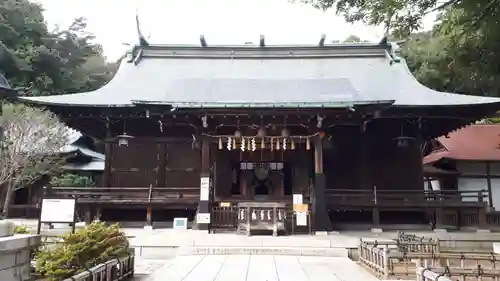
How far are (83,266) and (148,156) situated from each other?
975 cm

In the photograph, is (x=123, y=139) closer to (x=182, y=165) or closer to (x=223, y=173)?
(x=182, y=165)

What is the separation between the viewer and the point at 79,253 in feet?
19.4

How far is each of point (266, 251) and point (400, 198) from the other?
6.75 m

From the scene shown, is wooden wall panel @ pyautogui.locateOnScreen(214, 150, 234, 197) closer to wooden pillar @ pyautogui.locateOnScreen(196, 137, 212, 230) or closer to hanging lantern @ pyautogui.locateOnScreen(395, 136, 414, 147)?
wooden pillar @ pyautogui.locateOnScreen(196, 137, 212, 230)

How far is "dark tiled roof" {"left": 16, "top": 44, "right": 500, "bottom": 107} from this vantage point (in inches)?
551

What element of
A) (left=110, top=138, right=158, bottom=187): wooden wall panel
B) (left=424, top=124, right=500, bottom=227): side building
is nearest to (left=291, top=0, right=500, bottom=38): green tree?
(left=110, top=138, right=158, bottom=187): wooden wall panel

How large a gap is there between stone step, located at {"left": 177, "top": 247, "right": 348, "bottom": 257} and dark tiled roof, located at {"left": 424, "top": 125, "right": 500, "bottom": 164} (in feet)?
35.2

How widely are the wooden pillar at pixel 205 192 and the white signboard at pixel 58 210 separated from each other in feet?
17.8

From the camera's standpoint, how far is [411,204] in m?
13.8

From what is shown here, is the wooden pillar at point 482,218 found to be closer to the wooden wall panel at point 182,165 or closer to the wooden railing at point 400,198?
the wooden railing at point 400,198

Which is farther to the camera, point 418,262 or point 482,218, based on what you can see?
point 482,218

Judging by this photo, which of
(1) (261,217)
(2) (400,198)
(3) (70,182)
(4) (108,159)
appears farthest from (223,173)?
(3) (70,182)

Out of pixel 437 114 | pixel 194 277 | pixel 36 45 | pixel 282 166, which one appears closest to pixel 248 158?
pixel 282 166

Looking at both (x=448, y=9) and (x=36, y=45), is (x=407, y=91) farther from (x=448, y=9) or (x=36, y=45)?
(x=36, y=45)
